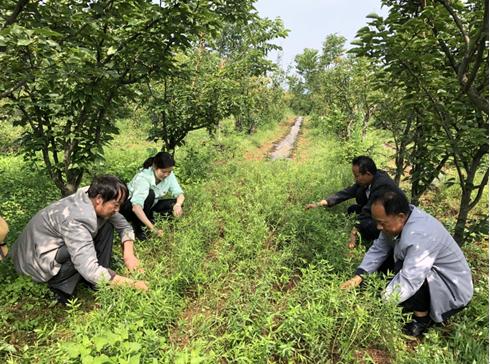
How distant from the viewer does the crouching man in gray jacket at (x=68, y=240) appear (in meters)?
2.80

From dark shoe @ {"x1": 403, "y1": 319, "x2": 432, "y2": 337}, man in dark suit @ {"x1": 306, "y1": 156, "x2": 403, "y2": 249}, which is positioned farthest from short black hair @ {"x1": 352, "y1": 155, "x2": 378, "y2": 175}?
dark shoe @ {"x1": 403, "y1": 319, "x2": 432, "y2": 337}

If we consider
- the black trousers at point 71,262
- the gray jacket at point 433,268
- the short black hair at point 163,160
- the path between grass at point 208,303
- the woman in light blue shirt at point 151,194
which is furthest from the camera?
the short black hair at point 163,160

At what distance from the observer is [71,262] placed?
294 cm

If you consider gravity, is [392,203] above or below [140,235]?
above

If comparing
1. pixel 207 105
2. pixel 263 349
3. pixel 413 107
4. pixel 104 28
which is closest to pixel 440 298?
pixel 263 349

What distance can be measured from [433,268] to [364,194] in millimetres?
2021

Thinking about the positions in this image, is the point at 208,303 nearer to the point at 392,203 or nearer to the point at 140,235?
the point at 392,203

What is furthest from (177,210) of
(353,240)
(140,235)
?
(353,240)

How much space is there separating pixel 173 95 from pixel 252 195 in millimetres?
2897

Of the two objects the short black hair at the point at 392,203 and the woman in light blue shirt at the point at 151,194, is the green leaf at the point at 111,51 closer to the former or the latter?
the woman in light blue shirt at the point at 151,194

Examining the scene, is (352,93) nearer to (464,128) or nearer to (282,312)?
(464,128)

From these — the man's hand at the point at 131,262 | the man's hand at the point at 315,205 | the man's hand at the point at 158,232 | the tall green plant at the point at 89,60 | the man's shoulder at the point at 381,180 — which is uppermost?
the tall green plant at the point at 89,60

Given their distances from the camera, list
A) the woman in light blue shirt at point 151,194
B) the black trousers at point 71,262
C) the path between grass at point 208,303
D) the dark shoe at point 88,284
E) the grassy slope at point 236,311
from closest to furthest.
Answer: the grassy slope at point 236,311, the path between grass at point 208,303, the black trousers at point 71,262, the dark shoe at point 88,284, the woman in light blue shirt at point 151,194

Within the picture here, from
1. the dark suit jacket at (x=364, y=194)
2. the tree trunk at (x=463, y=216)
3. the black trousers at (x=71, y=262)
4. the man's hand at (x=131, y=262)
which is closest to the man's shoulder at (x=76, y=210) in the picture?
the black trousers at (x=71, y=262)
